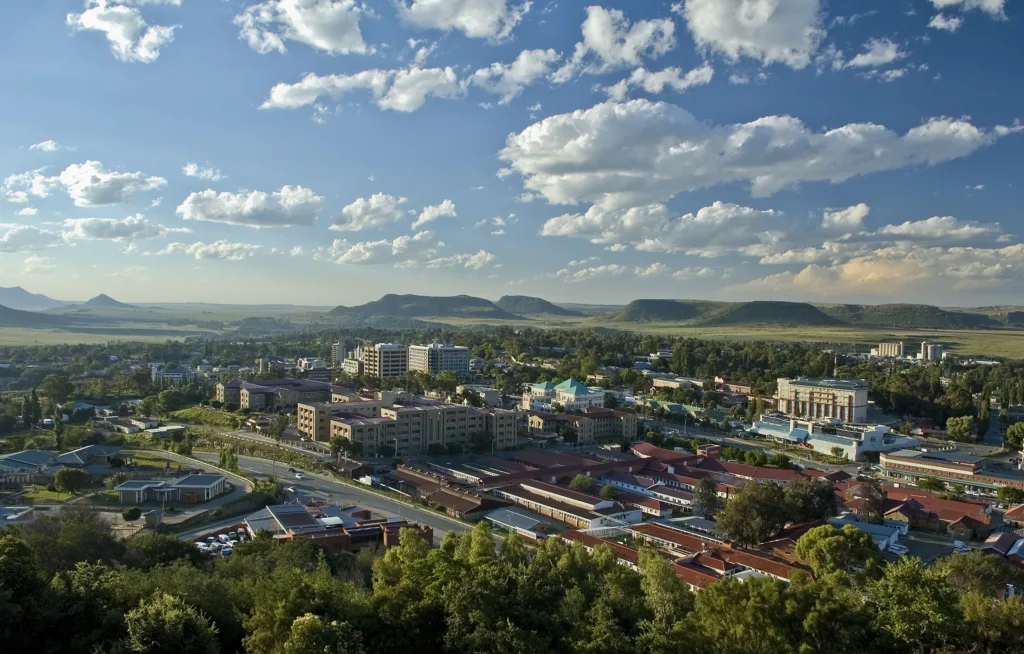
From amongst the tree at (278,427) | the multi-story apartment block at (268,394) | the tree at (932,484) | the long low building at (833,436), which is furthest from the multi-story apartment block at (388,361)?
the tree at (932,484)

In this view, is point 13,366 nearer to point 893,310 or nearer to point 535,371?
point 535,371

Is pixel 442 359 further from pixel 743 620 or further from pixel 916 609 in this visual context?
pixel 916 609

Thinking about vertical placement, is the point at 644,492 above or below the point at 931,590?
below

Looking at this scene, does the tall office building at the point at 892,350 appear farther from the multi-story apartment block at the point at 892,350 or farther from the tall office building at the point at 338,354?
the tall office building at the point at 338,354

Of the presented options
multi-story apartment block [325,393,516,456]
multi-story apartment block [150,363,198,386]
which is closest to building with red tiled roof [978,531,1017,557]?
multi-story apartment block [325,393,516,456]

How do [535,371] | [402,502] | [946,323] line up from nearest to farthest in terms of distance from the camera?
1. [402,502]
2. [535,371]
3. [946,323]

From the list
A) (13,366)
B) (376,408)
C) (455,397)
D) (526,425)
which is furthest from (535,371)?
(13,366)

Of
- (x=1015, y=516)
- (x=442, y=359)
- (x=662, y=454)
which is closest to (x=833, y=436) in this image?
(x=662, y=454)
